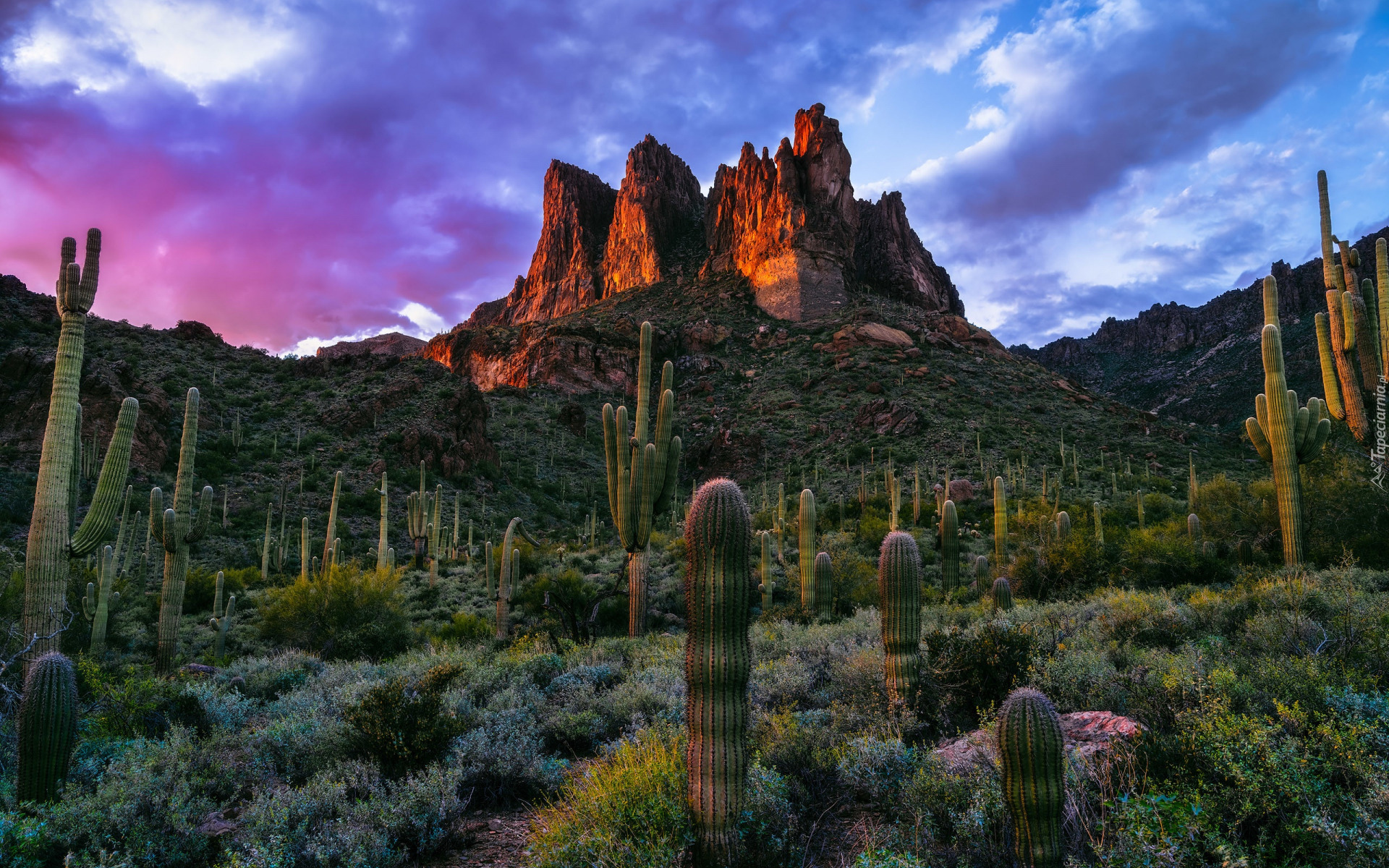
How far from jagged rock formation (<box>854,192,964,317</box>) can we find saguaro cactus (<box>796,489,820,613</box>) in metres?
68.0

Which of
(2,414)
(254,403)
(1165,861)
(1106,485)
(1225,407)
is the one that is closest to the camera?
(1165,861)

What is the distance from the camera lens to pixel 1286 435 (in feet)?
36.2

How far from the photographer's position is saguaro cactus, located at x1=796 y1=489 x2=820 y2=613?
Result: 12867 mm

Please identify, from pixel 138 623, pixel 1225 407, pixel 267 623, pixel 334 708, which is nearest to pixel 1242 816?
pixel 334 708

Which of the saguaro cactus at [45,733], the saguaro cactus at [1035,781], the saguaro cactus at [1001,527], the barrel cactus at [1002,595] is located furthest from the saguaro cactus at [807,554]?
the saguaro cactus at [45,733]

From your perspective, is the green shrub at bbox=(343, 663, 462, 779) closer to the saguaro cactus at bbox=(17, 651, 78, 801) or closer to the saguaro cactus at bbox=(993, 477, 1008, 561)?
the saguaro cactus at bbox=(17, 651, 78, 801)

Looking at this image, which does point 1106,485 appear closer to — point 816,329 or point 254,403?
point 816,329

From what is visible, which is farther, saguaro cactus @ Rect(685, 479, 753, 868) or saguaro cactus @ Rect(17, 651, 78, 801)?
saguaro cactus @ Rect(17, 651, 78, 801)

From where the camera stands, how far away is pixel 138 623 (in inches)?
533

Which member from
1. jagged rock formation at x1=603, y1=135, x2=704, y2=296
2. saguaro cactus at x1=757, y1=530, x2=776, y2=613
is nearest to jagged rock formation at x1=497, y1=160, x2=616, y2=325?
jagged rock formation at x1=603, y1=135, x2=704, y2=296

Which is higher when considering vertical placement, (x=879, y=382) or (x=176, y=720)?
(x=879, y=382)

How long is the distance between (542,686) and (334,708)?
7.48 feet

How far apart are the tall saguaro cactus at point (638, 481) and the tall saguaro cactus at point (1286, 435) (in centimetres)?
1051

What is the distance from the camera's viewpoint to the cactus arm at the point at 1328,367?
11844 millimetres
